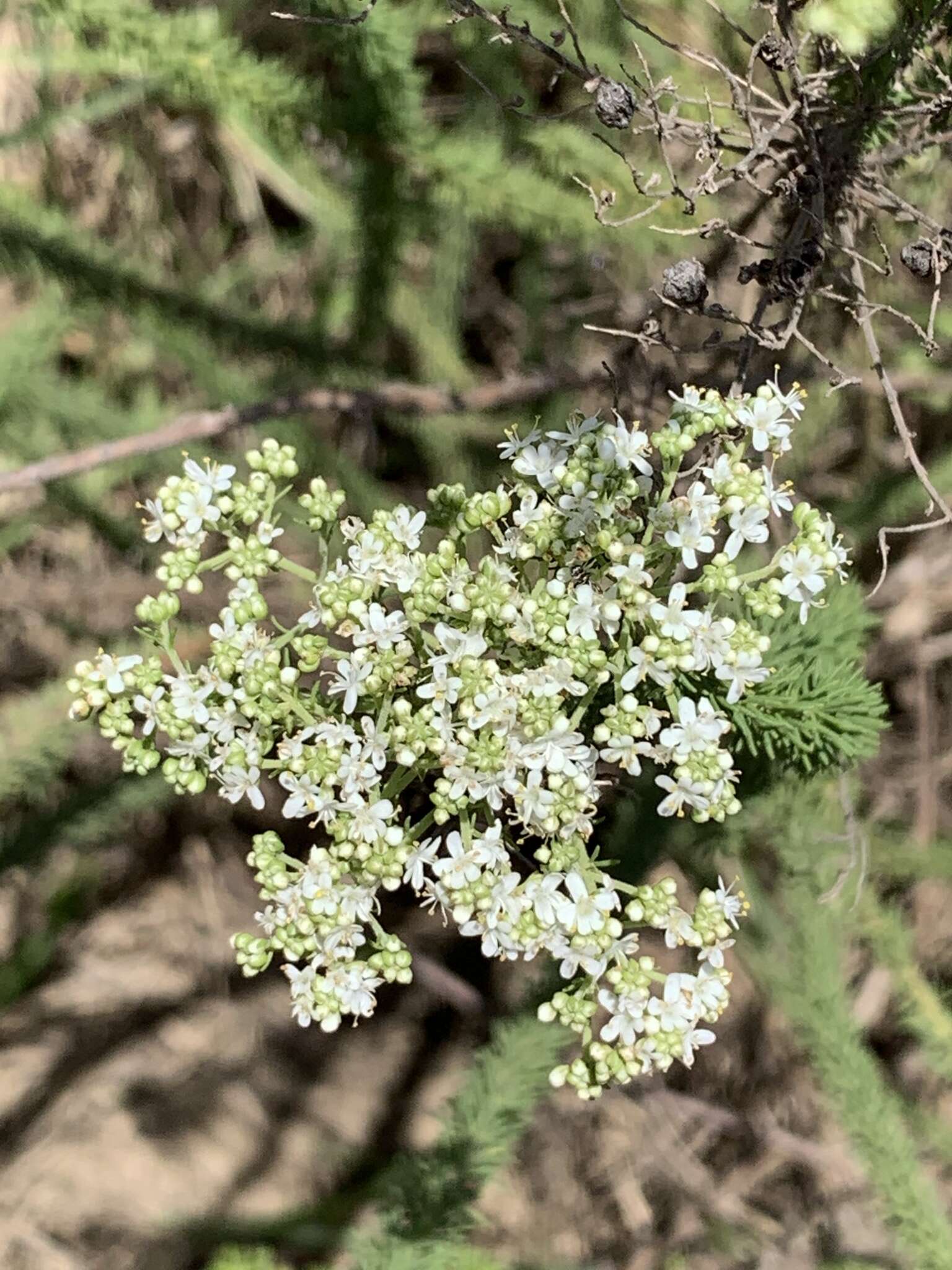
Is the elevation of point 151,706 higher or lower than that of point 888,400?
lower

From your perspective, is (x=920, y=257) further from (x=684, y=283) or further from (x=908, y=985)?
(x=908, y=985)

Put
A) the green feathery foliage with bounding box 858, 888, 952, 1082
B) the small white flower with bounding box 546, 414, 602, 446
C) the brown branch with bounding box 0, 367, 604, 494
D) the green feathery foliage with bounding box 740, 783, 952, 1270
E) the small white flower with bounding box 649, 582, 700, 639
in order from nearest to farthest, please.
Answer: the small white flower with bounding box 649, 582, 700, 639
the small white flower with bounding box 546, 414, 602, 446
the green feathery foliage with bounding box 740, 783, 952, 1270
the brown branch with bounding box 0, 367, 604, 494
the green feathery foliage with bounding box 858, 888, 952, 1082

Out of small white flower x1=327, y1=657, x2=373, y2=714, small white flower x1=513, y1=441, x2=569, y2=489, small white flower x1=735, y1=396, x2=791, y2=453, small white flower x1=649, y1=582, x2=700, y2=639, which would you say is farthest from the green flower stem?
small white flower x1=735, y1=396, x2=791, y2=453

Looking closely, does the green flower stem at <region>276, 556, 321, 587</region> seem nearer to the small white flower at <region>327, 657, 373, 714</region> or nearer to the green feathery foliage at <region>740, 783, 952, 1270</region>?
the small white flower at <region>327, 657, 373, 714</region>

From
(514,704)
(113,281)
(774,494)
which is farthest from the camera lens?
(113,281)

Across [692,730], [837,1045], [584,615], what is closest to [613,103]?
[584,615]
